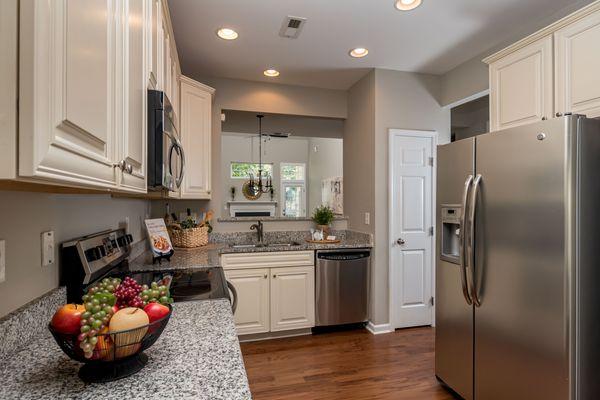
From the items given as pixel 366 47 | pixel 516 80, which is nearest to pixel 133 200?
pixel 366 47

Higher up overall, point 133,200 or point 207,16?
point 207,16

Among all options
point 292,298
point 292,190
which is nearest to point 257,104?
point 292,298

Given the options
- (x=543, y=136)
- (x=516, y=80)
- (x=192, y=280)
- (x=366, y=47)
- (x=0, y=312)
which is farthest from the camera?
(x=366, y=47)

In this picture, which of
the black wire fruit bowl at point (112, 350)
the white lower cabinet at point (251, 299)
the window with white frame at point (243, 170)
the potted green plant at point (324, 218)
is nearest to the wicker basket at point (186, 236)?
the white lower cabinet at point (251, 299)

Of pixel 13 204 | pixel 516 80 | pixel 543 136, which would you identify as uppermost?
pixel 516 80

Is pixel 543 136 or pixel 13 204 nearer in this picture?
pixel 13 204

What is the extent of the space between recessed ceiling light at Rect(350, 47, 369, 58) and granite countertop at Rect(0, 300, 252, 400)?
2555 millimetres

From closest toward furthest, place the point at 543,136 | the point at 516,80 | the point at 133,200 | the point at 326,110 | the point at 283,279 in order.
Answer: the point at 543,136
the point at 516,80
the point at 133,200
the point at 283,279
the point at 326,110

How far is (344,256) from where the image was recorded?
3.21 meters

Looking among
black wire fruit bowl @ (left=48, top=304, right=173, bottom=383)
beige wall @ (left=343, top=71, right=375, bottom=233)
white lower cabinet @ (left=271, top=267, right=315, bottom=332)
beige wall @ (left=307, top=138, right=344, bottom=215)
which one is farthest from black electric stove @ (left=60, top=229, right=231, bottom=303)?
beige wall @ (left=307, top=138, right=344, bottom=215)

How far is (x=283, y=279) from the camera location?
3080 millimetres

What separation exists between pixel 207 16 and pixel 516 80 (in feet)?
6.90

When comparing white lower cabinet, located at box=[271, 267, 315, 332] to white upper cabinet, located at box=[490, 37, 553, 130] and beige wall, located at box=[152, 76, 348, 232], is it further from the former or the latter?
white upper cabinet, located at box=[490, 37, 553, 130]

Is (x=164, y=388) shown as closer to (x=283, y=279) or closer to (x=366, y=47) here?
(x=283, y=279)
